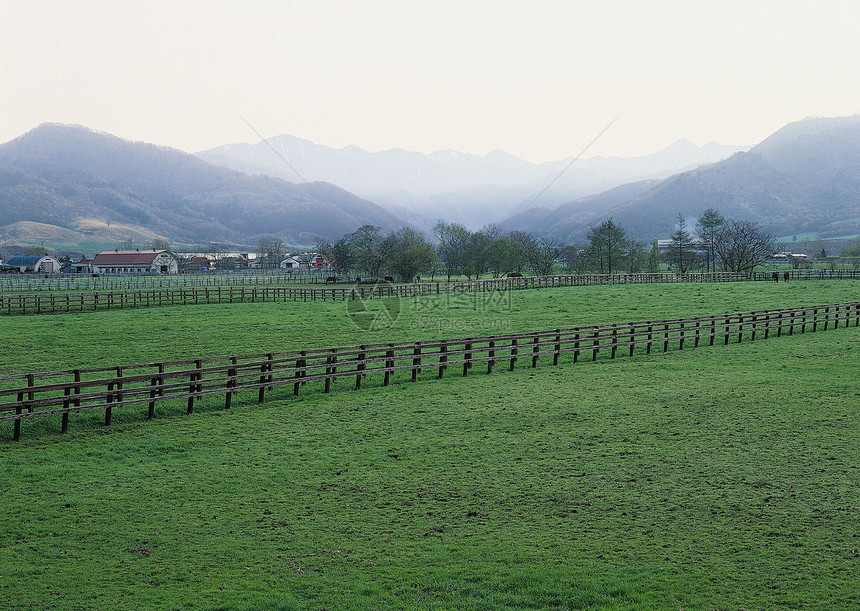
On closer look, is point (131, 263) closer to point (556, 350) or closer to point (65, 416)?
point (556, 350)

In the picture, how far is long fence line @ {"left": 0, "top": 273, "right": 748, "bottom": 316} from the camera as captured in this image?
4300cm

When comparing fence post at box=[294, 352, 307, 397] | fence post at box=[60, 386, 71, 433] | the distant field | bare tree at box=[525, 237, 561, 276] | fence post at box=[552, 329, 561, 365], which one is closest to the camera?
fence post at box=[60, 386, 71, 433]

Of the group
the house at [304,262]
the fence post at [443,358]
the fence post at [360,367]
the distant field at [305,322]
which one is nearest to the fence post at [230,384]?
the fence post at [360,367]

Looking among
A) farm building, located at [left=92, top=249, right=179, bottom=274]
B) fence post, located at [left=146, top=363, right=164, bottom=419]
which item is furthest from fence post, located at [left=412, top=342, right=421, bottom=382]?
farm building, located at [left=92, top=249, right=179, bottom=274]

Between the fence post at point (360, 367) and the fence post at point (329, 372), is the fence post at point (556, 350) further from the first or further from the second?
the fence post at point (329, 372)

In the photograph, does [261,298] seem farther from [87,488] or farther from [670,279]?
[670,279]

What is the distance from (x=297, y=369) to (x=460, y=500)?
30.8 feet

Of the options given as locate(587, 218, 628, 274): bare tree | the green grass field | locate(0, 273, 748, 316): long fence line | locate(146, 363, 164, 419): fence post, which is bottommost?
the green grass field

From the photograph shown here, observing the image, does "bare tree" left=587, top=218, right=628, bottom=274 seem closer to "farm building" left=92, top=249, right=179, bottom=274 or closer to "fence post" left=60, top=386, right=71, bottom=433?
"farm building" left=92, top=249, right=179, bottom=274

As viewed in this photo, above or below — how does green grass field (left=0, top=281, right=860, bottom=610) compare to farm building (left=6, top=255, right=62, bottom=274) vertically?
below

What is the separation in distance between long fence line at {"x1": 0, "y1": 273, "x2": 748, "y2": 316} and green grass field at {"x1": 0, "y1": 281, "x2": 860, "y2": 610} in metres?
31.0

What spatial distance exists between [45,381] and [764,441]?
19.9 metres

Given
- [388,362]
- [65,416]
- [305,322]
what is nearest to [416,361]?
[388,362]

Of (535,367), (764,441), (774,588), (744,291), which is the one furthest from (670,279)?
(774,588)
